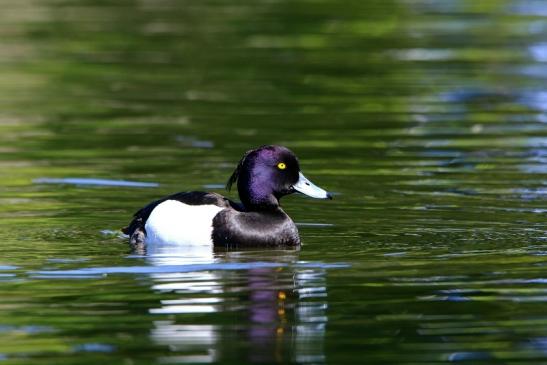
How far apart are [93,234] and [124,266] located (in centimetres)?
157

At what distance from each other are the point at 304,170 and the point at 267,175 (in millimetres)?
3577

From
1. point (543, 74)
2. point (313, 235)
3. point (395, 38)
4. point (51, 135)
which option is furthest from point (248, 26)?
point (313, 235)

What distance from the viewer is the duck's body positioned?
44.1 feet

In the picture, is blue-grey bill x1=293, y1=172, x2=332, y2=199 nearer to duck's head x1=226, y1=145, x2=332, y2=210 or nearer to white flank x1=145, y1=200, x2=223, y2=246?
duck's head x1=226, y1=145, x2=332, y2=210

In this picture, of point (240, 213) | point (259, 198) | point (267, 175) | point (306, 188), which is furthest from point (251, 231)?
point (306, 188)

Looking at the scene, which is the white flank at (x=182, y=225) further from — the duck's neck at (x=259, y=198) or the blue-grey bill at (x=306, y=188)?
the blue-grey bill at (x=306, y=188)

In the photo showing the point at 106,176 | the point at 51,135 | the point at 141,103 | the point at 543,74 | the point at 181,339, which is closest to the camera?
the point at 181,339

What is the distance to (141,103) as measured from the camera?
2239cm

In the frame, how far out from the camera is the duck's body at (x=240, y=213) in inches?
529

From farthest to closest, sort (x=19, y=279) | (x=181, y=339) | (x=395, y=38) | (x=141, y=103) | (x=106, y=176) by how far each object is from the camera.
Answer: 1. (x=395, y=38)
2. (x=141, y=103)
3. (x=106, y=176)
4. (x=19, y=279)
5. (x=181, y=339)

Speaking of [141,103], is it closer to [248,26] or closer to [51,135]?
[51,135]

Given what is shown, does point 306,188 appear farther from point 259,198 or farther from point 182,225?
point 182,225

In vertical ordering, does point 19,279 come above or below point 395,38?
below

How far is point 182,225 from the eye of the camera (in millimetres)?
13523
